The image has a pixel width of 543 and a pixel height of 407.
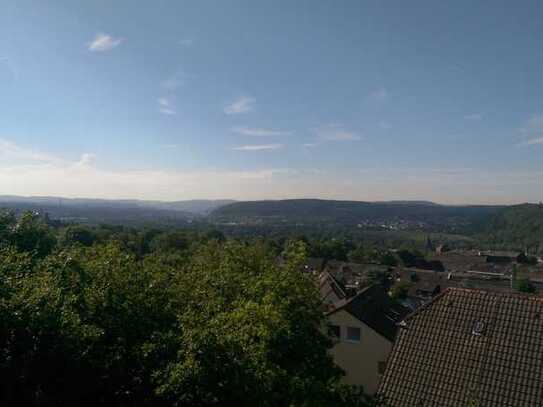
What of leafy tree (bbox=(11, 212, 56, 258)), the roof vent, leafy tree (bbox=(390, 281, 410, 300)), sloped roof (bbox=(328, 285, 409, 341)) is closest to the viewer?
the roof vent

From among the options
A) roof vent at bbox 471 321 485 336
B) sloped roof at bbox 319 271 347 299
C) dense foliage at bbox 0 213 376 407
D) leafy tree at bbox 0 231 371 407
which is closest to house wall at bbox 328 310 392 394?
roof vent at bbox 471 321 485 336

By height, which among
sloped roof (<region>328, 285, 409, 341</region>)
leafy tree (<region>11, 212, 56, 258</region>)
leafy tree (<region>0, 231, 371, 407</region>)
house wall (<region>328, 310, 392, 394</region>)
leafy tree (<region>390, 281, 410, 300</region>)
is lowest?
leafy tree (<region>390, 281, 410, 300</region>)

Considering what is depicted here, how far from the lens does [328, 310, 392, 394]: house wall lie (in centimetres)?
2200

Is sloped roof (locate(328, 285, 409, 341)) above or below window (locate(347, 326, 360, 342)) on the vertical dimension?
above

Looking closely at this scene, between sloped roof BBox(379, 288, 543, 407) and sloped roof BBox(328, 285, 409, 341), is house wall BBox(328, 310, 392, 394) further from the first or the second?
sloped roof BBox(379, 288, 543, 407)

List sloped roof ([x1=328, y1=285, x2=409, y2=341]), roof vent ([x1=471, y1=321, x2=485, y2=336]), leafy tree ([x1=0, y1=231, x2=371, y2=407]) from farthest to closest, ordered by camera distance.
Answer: sloped roof ([x1=328, y1=285, x2=409, y2=341])
roof vent ([x1=471, y1=321, x2=485, y2=336])
leafy tree ([x1=0, y1=231, x2=371, y2=407])

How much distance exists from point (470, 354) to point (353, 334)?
10.5 meters

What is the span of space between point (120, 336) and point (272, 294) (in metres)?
3.26

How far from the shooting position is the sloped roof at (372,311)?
22688 mm

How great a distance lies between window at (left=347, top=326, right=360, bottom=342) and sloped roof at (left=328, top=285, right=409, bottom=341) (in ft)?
2.49

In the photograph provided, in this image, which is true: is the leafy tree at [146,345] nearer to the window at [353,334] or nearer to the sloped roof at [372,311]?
the sloped roof at [372,311]

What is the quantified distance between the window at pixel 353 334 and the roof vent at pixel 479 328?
9867 mm

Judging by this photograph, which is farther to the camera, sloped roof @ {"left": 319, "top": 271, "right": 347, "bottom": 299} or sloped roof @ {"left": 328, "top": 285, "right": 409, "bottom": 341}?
sloped roof @ {"left": 319, "top": 271, "right": 347, "bottom": 299}

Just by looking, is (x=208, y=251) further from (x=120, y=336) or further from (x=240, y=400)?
(x=240, y=400)
